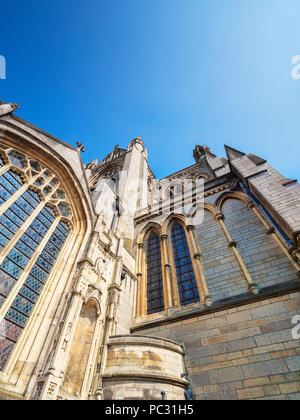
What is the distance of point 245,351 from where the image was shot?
5.47 meters

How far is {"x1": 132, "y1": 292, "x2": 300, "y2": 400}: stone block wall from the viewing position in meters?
4.88

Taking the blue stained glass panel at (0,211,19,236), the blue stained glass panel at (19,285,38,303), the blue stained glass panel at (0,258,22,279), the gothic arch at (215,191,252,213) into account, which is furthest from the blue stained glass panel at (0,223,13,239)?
the gothic arch at (215,191,252,213)

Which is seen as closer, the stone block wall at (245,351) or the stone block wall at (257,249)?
the stone block wall at (245,351)

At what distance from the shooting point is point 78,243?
794 cm

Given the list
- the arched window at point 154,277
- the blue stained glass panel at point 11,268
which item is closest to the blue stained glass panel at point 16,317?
the blue stained glass panel at point 11,268

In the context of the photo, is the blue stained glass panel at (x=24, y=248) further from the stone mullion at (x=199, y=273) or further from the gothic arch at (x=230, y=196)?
the gothic arch at (x=230, y=196)

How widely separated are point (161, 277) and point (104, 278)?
9.19 feet

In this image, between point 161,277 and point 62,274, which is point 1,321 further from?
point 161,277

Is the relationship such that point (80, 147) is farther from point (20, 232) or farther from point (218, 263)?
point (218, 263)

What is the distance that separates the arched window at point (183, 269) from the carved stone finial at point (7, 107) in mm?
8136

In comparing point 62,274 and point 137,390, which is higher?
point 62,274

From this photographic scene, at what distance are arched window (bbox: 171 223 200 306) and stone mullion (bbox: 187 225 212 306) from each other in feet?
0.92

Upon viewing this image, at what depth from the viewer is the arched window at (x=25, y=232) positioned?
5.27m
